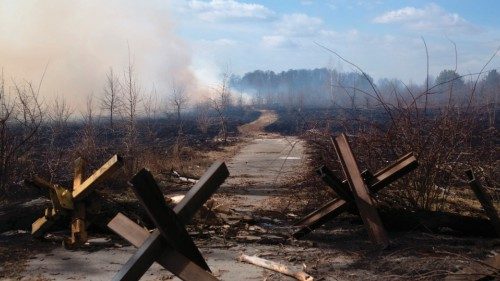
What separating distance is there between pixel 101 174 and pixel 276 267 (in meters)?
2.39

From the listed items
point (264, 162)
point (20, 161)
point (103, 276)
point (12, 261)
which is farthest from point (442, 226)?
point (264, 162)

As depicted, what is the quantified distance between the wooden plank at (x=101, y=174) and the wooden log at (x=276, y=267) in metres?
1.96

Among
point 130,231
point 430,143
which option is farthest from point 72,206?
point 430,143

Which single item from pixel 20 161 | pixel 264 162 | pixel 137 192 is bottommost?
pixel 264 162

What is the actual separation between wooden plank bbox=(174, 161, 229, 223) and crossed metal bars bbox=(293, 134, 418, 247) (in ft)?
9.15

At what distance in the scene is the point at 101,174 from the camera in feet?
19.5

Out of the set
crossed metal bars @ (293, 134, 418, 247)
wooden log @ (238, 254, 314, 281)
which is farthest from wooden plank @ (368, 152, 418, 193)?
wooden log @ (238, 254, 314, 281)

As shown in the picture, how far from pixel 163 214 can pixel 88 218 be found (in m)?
4.07

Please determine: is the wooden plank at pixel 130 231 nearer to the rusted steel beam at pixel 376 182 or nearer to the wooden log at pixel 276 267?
the wooden log at pixel 276 267

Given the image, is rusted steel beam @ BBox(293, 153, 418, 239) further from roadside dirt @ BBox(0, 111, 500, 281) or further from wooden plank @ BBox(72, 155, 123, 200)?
wooden plank @ BBox(72, 155, 123, 200)

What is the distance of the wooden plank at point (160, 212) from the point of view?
3.33 meters

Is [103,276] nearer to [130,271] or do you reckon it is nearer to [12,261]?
[12,261]

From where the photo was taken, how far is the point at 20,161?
11.3m

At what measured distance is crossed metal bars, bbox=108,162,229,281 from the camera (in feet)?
11.0
